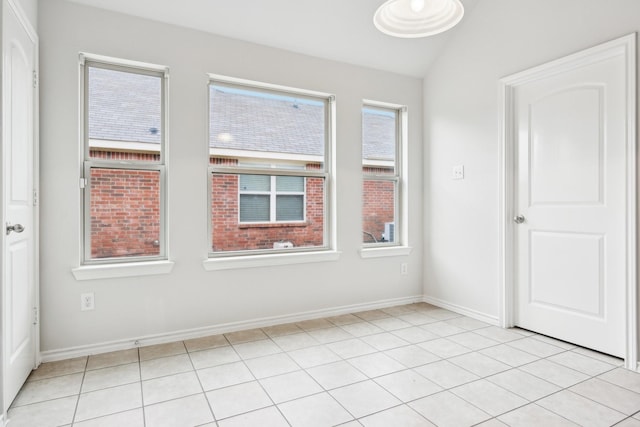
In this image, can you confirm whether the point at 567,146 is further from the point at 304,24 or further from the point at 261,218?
the point at 261,218

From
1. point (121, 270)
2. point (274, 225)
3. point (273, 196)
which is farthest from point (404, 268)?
point (121, 270)

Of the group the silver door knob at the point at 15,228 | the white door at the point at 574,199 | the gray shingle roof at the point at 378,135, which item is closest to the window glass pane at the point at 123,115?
the silver door knob at the point at 15,228

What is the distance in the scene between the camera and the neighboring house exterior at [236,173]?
275 centimetres

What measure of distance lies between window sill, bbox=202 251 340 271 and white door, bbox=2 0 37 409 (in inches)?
44.3

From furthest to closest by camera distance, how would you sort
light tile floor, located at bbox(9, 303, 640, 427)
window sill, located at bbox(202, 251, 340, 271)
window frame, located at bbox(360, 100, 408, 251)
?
window frame, located at bbox(360, 100, 408, 251) < window sill, located at bbox(202, 251, 340, 271) < light tile floor, located at bbox(9, 303, 640, 427)

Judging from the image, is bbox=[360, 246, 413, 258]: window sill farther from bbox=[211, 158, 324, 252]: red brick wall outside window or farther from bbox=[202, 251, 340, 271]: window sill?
bbox=[211, 158, 324, 252]: red brick wall outside window

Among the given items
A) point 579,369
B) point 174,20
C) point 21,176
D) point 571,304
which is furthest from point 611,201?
point 21,176

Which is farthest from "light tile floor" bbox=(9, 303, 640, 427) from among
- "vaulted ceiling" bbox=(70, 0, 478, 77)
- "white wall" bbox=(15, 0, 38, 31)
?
"vaulted ceiling" bbox=(70, 0, 478, 77)

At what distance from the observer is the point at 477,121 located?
3.39m

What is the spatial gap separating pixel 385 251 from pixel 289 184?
3.90ft

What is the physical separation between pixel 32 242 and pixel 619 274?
375 centimetres

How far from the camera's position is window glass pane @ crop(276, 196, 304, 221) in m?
3.40

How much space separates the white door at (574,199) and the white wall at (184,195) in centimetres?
116

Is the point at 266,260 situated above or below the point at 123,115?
below
